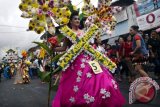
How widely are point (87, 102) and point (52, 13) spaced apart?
1.17 metres

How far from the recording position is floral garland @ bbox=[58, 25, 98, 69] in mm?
4730

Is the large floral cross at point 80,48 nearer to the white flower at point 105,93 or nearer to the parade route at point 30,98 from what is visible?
the white flower at point 105,93

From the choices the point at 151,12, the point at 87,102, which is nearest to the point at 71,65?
the point at 87,102

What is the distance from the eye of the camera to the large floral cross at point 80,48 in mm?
4801

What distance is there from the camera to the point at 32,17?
421 centimetres

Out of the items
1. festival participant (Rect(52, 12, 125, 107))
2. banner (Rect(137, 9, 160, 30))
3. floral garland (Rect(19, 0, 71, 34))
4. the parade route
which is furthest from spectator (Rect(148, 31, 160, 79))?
banner (Rect(137, 9, 160, 30))

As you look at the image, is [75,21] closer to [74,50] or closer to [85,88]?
[74,50]

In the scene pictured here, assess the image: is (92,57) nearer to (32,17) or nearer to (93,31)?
(93,31)

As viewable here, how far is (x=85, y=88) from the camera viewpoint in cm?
457

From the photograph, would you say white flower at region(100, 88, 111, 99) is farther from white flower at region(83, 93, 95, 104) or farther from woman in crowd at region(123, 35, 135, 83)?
woman in crowd at region(123, 35, 135, 83)

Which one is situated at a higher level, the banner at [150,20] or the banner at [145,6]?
the banner at [145,6]

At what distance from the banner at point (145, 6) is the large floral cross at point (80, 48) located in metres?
15.4

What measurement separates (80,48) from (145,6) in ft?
56.0

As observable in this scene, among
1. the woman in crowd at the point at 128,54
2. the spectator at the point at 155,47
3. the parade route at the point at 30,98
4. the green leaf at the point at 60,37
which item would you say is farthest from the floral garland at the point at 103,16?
the spectator at the point at 155,47
